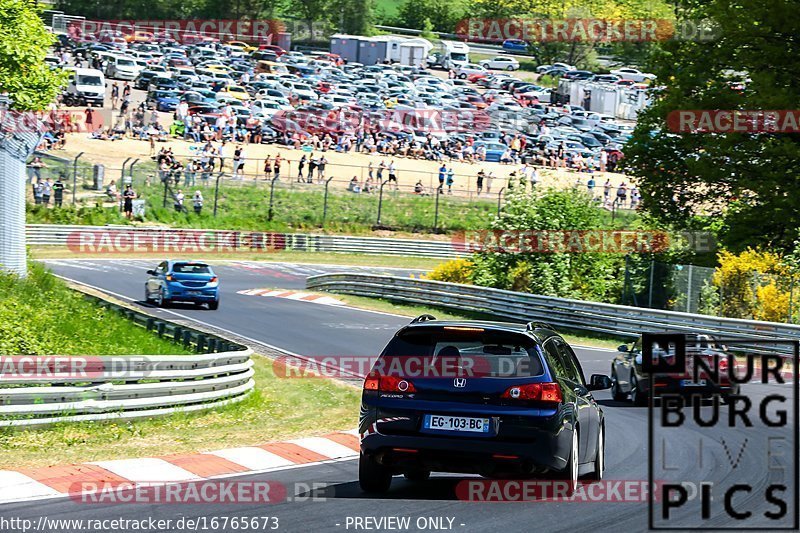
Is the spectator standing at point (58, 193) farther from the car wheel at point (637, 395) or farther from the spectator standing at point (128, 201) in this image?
the car wheel at point (637, 395)

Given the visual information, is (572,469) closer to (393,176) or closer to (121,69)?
(393,176)

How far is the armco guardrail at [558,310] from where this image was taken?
26956 millimetres

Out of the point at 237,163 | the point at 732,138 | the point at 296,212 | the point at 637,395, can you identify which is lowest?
the point at 637,395

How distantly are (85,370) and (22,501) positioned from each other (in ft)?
17.1

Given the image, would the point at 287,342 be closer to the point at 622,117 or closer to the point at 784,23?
the point at 784,23

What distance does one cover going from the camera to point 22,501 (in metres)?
8.99

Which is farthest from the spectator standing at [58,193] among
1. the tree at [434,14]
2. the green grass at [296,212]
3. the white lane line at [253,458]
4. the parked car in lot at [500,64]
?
the tree at [434,14]

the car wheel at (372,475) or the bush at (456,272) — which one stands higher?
the car wheel at (372,475)

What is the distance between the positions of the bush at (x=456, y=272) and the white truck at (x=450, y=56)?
178 feet

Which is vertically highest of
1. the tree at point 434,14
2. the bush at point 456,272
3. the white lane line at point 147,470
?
the tree at point 434,14

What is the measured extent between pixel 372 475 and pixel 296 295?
28.9 meters

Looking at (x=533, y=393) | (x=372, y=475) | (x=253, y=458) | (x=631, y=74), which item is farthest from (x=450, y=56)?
(x=533, y=393)

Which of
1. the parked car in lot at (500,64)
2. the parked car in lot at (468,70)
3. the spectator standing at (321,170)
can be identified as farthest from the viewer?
the parked car in lot at (500,64)

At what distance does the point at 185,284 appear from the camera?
3194 cm
